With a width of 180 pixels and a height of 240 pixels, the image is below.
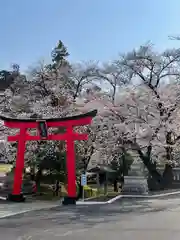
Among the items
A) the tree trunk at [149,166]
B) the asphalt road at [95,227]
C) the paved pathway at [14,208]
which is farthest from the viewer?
the tree trunk at [149,166]

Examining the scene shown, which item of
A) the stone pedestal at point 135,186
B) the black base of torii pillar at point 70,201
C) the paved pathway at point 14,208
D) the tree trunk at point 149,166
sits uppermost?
the tree trunk at point 149,166

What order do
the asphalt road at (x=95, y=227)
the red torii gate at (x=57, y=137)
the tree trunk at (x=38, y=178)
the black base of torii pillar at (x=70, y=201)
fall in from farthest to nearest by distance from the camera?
the tree trunk at (x=38, y=178) < the red torii gate at (x=57, y=137) < the black base of torii pillar at (x=70, y=201) < the asphalt road at (x=95, y=227)

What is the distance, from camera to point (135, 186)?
21875 millimetres

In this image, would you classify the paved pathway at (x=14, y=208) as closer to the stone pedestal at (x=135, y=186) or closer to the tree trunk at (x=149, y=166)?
the stone pedestal at (x=135, y=186)

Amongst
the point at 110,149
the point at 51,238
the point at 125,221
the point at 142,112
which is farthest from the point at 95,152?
the point at 51,238

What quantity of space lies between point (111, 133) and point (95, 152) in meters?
2.37

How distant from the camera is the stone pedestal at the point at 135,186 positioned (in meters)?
21.7

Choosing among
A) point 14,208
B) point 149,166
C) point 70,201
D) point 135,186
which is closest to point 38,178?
point 135,186

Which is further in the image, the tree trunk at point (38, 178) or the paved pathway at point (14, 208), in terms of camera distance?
the tree trunk at point (38, 178)

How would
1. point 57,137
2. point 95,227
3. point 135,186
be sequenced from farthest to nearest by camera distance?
point 135,186 < point 57,137 < point 95,227

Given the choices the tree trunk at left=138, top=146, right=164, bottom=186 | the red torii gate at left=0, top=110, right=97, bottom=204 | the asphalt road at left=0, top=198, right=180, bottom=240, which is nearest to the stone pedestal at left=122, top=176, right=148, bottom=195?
the tree trunk at left=138, top=146, right=164, bottom=186

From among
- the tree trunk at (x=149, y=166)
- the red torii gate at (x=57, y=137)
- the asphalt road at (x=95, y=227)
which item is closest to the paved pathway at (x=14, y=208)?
the red torii gate at (x=57, y=137)

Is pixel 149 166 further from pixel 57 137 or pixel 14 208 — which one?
pixel 14 208

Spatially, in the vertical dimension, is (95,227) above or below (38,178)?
below
